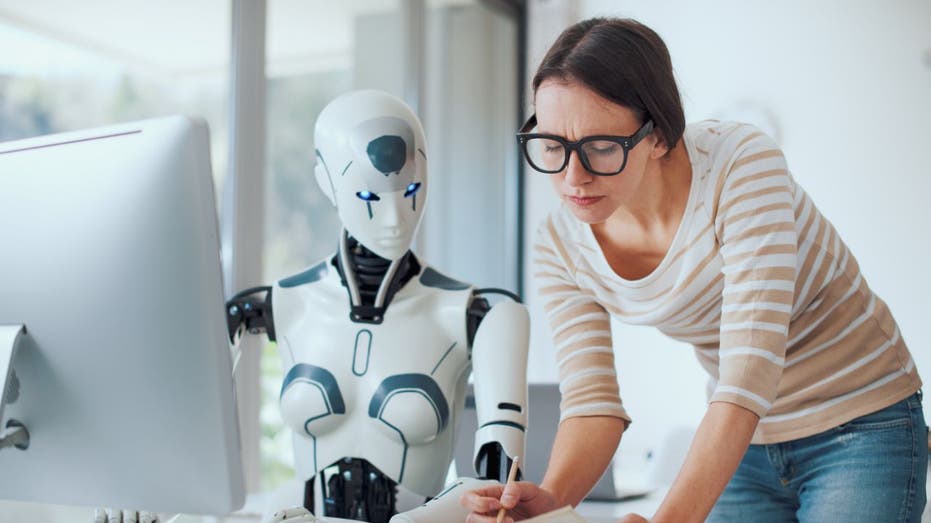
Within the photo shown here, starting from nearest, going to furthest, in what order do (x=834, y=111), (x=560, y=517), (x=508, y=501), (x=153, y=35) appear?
(x=560, y=517)
(x=508, y=501)
(x=153, y=35)
(x=834, y=111)

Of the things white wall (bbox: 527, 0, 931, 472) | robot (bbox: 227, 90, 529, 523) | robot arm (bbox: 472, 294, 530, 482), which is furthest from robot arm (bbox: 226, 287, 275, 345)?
white wall (bbox: 527, 0, 931, 472)

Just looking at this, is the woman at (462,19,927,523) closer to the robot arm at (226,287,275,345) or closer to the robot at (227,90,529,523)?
the robot at (227,90,529,523)

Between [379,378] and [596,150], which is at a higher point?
[596,150]

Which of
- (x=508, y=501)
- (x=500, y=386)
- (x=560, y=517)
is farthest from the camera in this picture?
(x=500, y=386)

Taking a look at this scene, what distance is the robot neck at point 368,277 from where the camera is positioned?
4.41 feet

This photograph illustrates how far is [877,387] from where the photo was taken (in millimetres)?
1153

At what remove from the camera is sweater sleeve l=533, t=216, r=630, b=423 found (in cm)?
116

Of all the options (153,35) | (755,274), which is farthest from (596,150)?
(153,35)

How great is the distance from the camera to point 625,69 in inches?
39.9

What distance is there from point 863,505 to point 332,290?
771mm

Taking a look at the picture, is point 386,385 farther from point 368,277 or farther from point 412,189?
point 412,189

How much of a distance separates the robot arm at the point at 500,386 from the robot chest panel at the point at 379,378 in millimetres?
56

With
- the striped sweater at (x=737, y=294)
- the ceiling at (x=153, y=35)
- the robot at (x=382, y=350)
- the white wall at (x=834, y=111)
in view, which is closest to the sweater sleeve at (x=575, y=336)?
the striped sweater at (x=737, y=294)

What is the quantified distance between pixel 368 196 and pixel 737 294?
0.57 m
